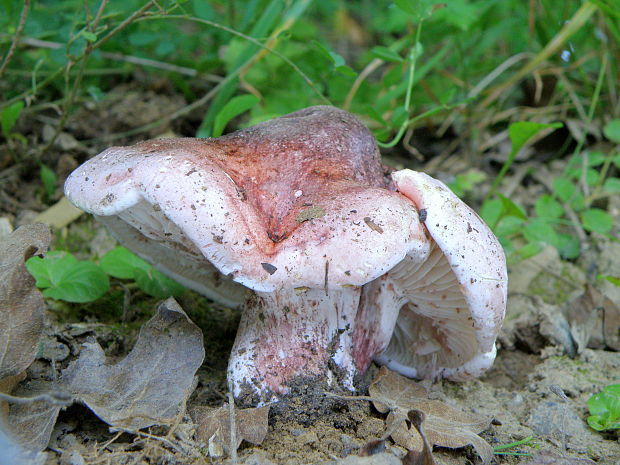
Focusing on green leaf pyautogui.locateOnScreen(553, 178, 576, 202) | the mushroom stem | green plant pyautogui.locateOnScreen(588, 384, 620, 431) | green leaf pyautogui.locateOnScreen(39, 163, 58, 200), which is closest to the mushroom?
the mushroom stem

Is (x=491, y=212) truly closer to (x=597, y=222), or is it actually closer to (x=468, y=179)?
(x=468, y=179)

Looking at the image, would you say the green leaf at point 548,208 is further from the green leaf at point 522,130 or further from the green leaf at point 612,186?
the green leaf at point 522,130

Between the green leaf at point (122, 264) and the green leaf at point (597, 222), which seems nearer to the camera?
the green leaf at point (122, 264)

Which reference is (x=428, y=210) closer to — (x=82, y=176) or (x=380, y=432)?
(x=380, y=432)

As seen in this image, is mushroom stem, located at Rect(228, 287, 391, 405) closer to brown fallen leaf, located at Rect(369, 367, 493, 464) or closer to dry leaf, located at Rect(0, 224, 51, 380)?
brown fallen leaf, located at Rect(369, 367, 493, 464)

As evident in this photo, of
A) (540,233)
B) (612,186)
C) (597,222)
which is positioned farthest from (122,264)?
(612,186)

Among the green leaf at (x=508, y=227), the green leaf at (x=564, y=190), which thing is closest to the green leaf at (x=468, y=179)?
the green leaf at (x=508, y=227)
